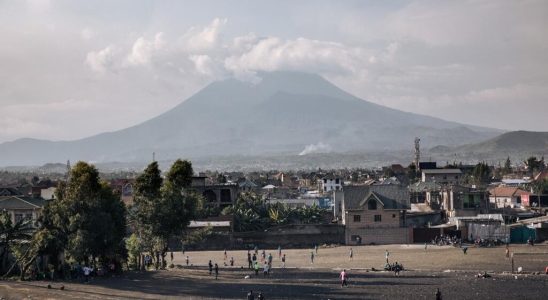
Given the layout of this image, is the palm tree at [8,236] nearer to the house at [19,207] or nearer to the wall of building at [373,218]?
the house at [19,207]

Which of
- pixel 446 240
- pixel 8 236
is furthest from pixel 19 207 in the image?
pixel 446 240

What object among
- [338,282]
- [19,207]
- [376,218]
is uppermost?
[19,207]

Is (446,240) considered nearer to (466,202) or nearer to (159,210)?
(466,202)

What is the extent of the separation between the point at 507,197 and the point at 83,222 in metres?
65.9

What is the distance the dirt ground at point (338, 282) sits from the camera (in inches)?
1689

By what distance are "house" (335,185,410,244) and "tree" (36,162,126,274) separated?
25.9 meters

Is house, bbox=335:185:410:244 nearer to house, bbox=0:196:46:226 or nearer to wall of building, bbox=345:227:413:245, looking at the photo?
wall of building, bbox=345:227:413:245

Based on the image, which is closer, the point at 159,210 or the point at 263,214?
the point at 159,210

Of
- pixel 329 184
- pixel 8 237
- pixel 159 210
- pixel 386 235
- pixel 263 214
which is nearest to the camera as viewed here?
pixel 8 237

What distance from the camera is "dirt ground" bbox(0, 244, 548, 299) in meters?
42.9

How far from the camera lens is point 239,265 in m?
60.7

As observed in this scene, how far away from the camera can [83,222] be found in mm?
48531

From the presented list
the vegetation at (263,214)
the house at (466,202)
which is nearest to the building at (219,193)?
the vegetation at (263,214)

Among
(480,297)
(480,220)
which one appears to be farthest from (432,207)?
(480,297)
